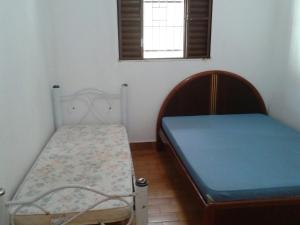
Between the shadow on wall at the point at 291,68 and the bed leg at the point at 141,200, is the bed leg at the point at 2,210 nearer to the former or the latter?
the bed leg at the point at 141,200

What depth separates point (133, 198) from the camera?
169 cm

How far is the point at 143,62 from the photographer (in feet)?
10.8

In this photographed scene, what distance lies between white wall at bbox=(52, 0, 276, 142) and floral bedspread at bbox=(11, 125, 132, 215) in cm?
57

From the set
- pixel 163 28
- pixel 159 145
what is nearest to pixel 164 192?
pixel 159 145

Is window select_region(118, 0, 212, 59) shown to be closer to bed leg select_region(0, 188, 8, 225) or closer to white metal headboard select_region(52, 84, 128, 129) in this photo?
white metal headboard select_region(52, 84, 128, 129)

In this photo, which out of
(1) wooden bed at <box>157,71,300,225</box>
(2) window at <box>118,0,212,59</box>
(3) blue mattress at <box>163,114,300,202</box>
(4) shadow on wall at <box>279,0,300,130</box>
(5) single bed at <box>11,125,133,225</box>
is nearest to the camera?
(5) single bed at <box>11,125,133,225</box>

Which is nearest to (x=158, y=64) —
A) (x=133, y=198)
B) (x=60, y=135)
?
(x=60, y=135)

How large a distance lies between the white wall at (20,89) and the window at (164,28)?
3.03ft

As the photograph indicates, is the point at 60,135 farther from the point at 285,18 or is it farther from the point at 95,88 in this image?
the point at 285,18

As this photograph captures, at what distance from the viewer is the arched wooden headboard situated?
332 centimetres

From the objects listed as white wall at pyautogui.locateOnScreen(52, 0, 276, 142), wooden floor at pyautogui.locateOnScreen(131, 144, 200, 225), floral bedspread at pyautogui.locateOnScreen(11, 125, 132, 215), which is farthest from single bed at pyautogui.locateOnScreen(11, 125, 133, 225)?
white wall at pyautogui.locateOnScreen(52, 0, 276, 142)

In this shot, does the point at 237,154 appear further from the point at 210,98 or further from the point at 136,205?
the point at 210,98

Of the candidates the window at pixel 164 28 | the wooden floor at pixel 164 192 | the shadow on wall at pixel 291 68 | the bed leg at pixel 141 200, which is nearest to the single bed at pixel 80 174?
the bed leg at pixel 141 200

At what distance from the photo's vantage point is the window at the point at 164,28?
314 centimetres
